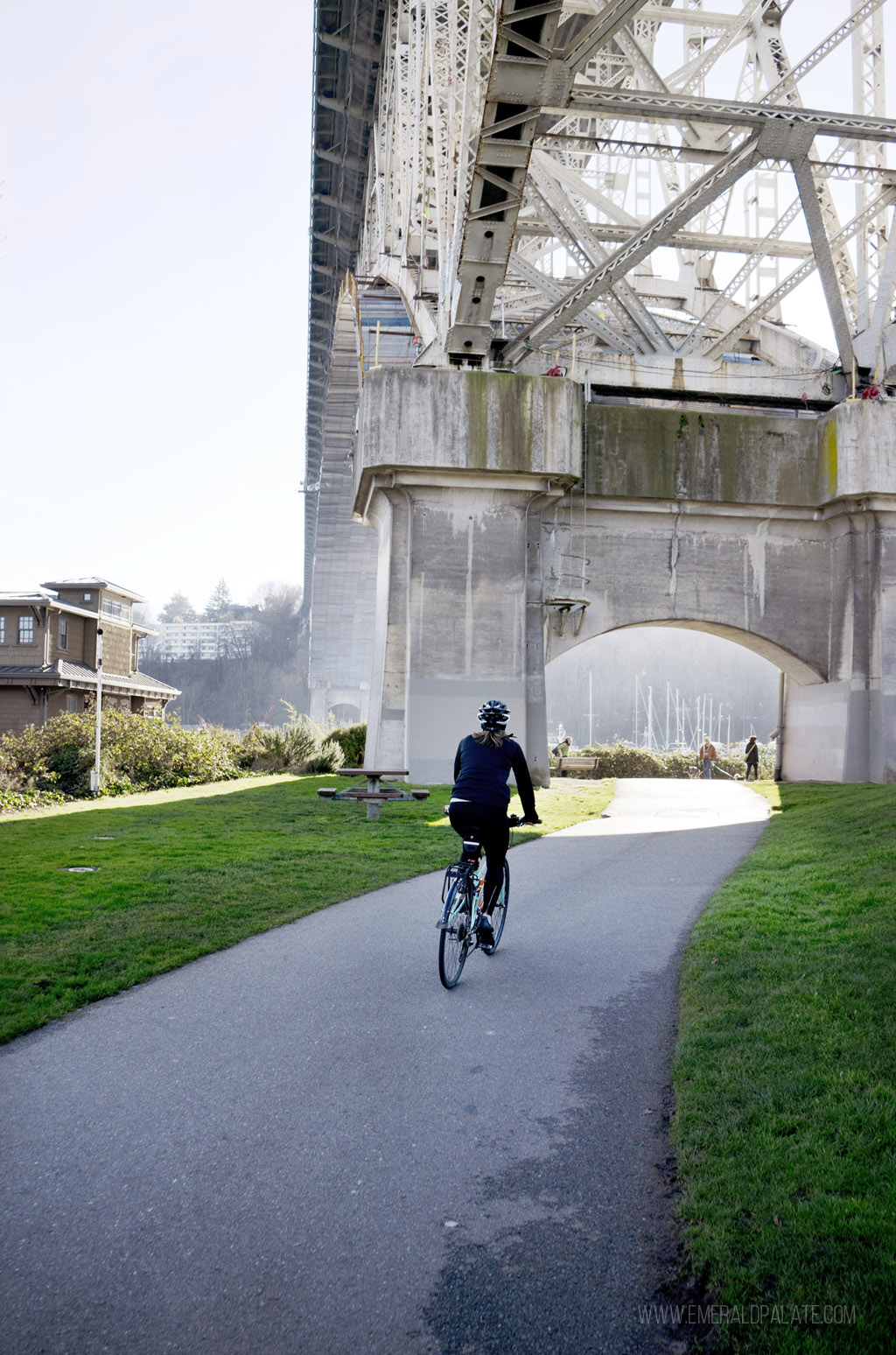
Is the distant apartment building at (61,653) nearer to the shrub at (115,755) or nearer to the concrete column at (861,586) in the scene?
the shrub at (115,755)

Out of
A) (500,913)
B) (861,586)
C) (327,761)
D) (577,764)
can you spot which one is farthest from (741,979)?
(577,764)

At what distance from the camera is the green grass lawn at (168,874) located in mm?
7086

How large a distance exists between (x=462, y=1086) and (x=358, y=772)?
1149cm

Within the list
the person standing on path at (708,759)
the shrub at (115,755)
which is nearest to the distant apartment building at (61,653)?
the shrub at (115,755)

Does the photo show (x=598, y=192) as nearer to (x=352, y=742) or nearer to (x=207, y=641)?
(x=352, y=742)

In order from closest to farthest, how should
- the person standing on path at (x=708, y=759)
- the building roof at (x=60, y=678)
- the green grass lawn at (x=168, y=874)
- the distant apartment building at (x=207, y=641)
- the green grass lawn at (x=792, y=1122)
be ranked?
the green grass lawn at (x=792, y=1122) < the green grass lawn at (x=168, y=874) < the person standing on path at (x=708, y=759) < the building roof at (x=60, y=678) < the distant apartment building at (x=207, y=641)

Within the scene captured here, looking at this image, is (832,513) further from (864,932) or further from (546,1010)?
(546,1010)

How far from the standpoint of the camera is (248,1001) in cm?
644

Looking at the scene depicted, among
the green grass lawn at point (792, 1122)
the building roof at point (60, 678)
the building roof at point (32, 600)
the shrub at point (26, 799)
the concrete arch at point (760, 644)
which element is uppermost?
the building roof at point (32, 600)

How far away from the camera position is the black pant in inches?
287

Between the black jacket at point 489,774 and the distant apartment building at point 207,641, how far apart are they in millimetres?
117300

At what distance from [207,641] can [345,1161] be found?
177018 mm

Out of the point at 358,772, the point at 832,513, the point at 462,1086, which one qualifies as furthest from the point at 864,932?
the point at 832,513

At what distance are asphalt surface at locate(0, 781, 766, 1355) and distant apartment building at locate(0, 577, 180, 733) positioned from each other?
33.4 metres
